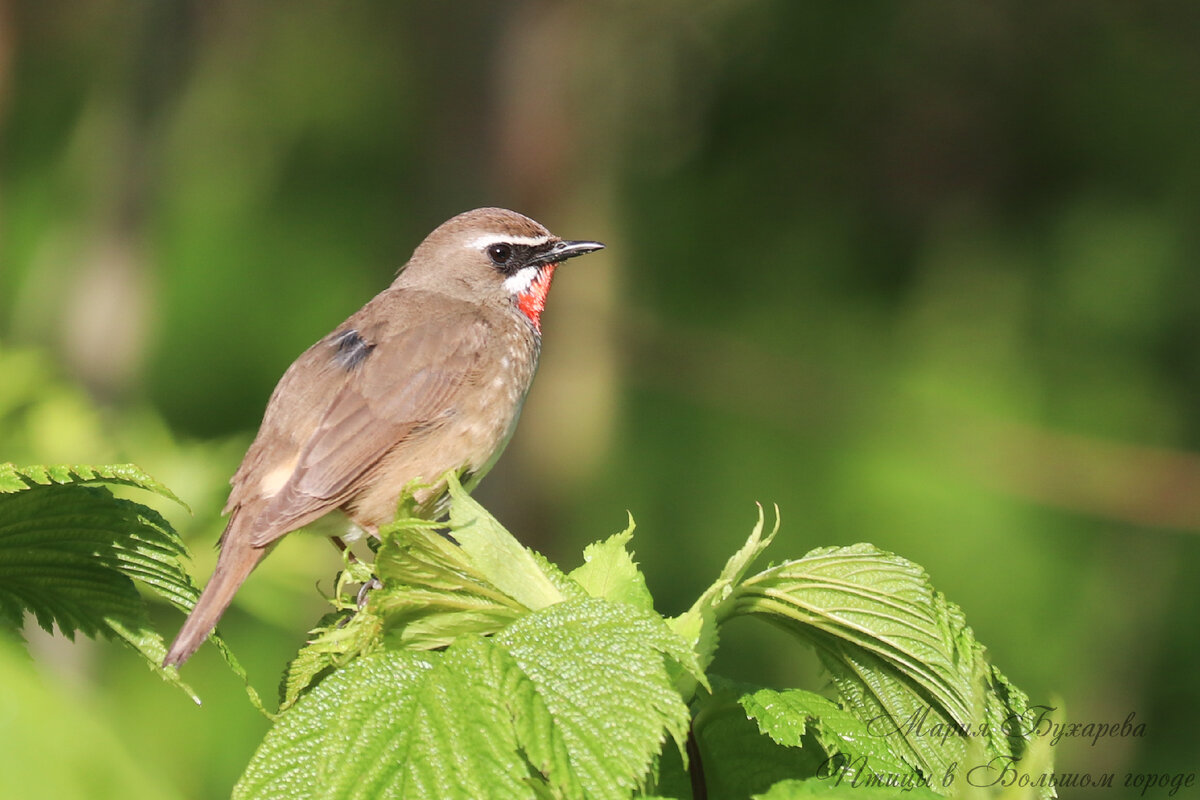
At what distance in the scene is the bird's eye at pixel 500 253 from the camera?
424cm

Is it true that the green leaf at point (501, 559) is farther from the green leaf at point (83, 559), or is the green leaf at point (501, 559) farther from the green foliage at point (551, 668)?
the green leaf at point (83, 559)

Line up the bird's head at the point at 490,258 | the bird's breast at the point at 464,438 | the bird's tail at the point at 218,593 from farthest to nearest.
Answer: the bird's head at the point at 490,258, the bird's breast at the point at 464,438, the bird's tail at the point at 218,593

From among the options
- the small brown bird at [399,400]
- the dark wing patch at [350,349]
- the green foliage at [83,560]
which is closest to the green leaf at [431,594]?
the green foliage at [83,560]

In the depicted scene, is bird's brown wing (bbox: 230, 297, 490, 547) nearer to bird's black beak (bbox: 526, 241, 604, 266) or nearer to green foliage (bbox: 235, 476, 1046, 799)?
bird's black beak (bbox: 526, 241, 604, 266)

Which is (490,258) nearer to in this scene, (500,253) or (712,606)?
(500,253)

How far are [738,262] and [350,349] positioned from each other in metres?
5.41

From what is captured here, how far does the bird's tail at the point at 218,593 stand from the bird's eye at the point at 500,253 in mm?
1415

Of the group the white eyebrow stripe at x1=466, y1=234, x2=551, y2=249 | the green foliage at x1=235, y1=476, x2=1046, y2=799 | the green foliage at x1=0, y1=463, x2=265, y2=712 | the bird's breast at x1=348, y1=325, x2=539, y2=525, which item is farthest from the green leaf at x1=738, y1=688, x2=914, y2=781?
the white eyebrow stripe at x1=466, y1=234, x2=551, y2=249

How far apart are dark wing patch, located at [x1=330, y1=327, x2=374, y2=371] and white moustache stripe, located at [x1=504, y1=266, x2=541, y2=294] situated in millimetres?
700

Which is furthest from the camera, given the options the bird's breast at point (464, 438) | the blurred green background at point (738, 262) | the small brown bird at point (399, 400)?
the blurred green background at point (738, 262)

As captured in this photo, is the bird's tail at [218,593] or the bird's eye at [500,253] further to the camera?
the bird's eye at [500,253]

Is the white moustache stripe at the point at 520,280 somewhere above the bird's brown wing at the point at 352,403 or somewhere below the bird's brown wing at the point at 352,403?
above

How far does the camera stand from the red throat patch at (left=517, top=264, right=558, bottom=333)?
13.9 ft

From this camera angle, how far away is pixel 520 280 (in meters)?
4.25
